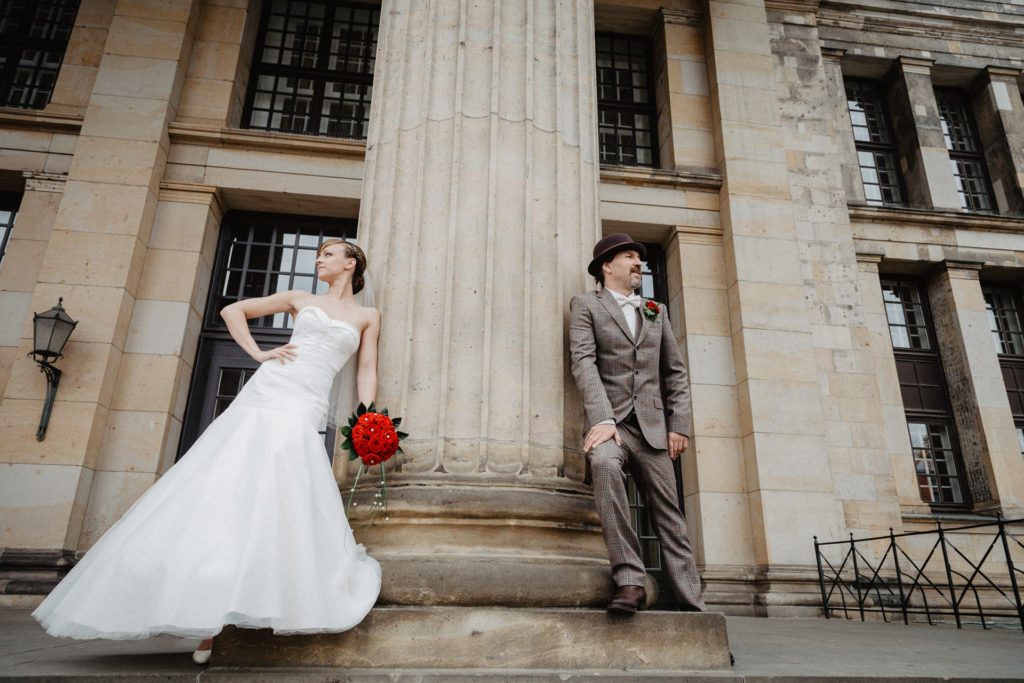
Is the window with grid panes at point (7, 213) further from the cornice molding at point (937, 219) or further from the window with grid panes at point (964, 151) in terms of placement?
the window with grid panes at point (964, 151)

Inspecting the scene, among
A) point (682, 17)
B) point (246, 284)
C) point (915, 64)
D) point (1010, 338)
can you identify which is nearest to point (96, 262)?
point (246, 284)

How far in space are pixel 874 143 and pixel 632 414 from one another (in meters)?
13.1

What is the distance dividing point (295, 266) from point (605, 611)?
8260 millimetres

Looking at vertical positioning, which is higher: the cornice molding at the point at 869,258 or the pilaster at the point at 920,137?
the pilaster at the point at 920,137

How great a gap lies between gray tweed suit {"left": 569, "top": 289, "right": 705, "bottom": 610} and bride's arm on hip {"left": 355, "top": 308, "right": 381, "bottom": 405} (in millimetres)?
1212

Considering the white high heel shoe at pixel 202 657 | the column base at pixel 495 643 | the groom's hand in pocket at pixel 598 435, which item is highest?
the groom's hand in pocket at pixel 598 435

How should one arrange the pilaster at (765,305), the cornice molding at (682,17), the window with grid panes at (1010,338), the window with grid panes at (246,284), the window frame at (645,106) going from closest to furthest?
the pilaster at (765,305) < the window with grid panes at (246,284) < the window frame at (645,106) < the cornice molding at (682,17) < the window with grid panes at (1010,338)

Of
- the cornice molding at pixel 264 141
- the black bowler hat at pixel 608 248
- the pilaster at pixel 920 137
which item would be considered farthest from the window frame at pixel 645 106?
the black bowler hat at pixel 608 248

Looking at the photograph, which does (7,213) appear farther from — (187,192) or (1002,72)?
(1002,72)

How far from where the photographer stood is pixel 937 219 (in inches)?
498

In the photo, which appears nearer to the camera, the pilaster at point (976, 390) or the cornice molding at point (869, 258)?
the pilaster at point (976, 390)

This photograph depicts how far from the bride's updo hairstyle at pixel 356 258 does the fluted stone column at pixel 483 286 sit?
3.4 inches

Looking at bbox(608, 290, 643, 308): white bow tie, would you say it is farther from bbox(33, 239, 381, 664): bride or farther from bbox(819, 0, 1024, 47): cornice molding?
bbox(819, 0, 1024, 47): cornice molding

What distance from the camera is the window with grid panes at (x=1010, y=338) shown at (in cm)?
1241
